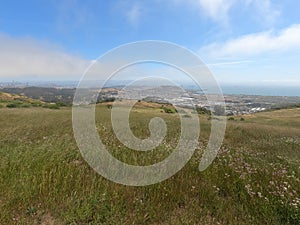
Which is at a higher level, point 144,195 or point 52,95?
point 144,195

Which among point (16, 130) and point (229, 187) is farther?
point (16, 130)

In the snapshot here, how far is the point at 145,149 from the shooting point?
576 cm


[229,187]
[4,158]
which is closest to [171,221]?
[229,187]

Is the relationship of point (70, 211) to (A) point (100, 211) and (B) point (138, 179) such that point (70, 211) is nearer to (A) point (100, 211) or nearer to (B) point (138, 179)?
(A) point (100, 211)

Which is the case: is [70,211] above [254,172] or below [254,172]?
below

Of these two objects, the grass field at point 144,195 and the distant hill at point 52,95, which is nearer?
the grass field at point 144,195

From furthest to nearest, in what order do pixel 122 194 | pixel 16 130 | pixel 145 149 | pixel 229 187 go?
pixel 16 130
pixel 145 149
pixel 229 187
pixel 122 194

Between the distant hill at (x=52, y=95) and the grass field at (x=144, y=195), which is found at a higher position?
the grass field at (x=144, y=195)

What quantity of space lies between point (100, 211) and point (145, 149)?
8.37 ft

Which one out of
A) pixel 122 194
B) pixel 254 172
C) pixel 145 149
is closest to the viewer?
pixel 122 194

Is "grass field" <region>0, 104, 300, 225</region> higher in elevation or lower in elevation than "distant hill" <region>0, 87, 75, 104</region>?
higher

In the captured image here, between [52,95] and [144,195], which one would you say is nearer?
[144,195]

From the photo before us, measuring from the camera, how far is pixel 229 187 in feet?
13.4

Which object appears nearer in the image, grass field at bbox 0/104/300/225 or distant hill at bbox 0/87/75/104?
grass field at bbox 0/104/300/225
